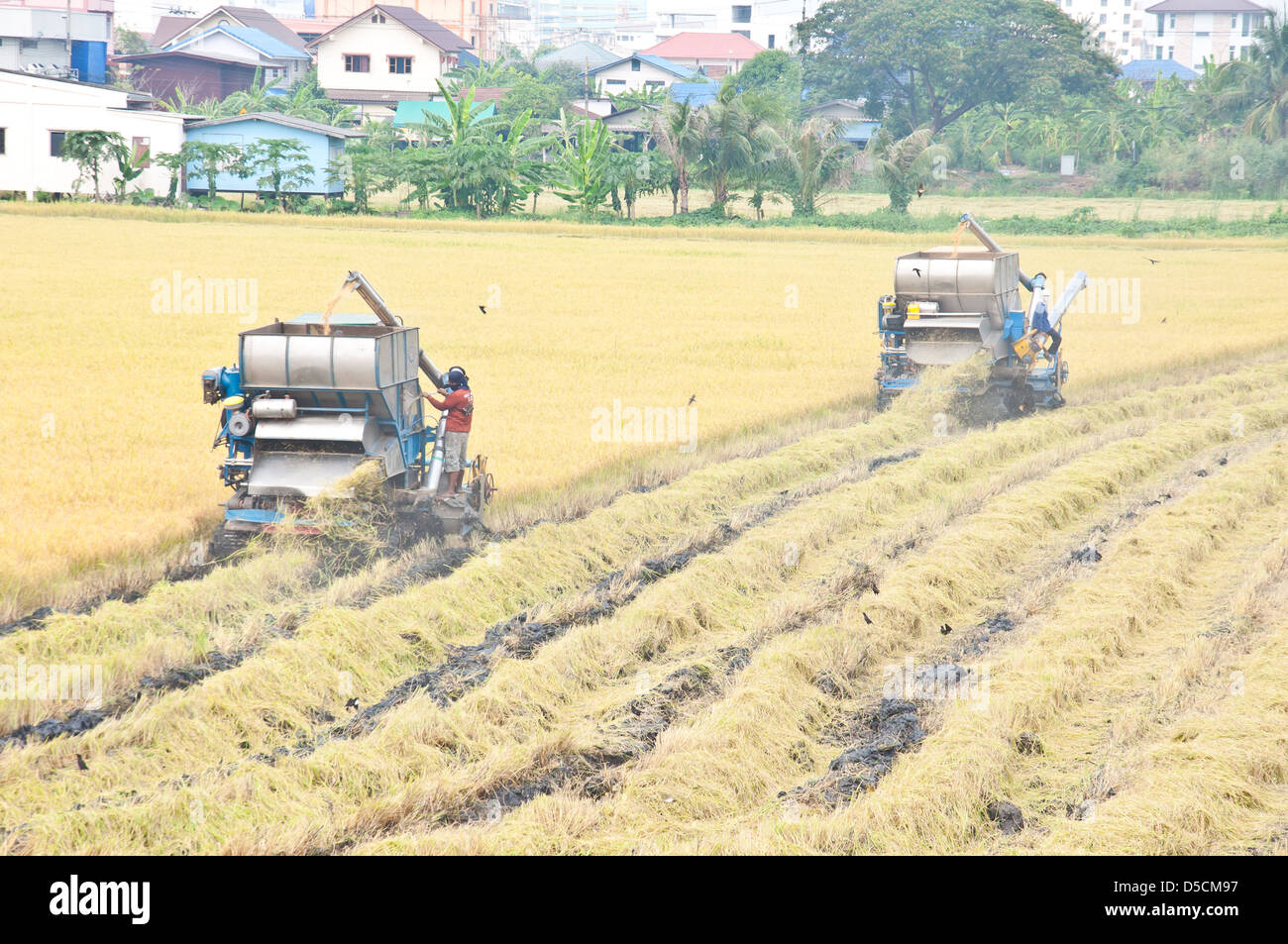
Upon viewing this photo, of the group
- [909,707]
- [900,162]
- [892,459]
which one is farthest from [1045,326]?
[900,162]

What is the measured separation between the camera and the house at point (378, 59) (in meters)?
77.7

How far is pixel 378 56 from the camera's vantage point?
78500 mm

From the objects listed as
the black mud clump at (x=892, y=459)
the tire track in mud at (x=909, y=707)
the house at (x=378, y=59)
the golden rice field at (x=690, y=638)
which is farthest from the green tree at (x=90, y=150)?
the tire track in mud at (x=909, y=707)

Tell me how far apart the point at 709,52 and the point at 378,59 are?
1564 inches

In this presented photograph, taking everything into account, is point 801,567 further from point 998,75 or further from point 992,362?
point 998,75

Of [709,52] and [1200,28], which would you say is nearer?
[709,52]

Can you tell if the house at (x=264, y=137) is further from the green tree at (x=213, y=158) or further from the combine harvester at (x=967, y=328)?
the combine harvester at (x=967, y=328)

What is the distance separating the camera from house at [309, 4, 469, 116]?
7769 centimetres

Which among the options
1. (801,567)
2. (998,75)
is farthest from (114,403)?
(998,75)

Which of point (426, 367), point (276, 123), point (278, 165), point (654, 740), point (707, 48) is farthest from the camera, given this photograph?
point (707, 48)

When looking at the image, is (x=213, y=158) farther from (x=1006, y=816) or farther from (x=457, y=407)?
(x=1006, y=816)

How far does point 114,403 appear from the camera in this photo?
14906mm

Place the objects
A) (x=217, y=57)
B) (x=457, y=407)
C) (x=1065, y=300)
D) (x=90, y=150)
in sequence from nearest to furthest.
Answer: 1. (x=457, y=407)
2. (x=1065, y=300)
3. (x=90, y=150)
4. (x=217, y=57)

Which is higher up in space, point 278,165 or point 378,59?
point 378,59
